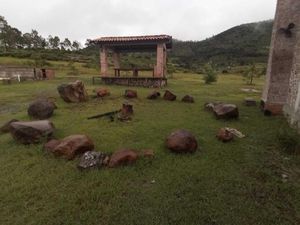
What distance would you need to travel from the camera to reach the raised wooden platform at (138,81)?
51.4ft

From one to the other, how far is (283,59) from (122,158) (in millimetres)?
6810

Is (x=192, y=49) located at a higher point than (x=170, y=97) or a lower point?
higher

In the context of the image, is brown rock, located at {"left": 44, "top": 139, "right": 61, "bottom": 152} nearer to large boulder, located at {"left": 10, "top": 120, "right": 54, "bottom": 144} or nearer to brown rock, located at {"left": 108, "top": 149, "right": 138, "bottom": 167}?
large boulder, located at {"left": 10, "top": 120, "right": 54, "bottom": 144}

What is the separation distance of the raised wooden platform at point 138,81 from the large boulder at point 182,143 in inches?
445

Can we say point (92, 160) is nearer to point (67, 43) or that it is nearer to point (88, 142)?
point (88, 142)

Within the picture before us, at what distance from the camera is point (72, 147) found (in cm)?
425

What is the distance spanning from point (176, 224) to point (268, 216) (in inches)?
48.3

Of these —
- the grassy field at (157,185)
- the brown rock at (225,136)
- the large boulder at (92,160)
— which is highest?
the brown rock at (225,136)

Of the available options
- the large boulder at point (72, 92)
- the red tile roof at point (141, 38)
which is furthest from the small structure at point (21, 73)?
the large boulder at point (72, 92)

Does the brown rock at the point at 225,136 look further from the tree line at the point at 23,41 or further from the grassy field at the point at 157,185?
the tree line at the point at 23,41

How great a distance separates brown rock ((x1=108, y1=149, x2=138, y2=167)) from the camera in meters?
3.90

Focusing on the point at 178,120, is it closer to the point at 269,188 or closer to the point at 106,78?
the point at 269,188

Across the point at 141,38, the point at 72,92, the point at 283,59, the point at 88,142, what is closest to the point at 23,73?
the point at 141,38

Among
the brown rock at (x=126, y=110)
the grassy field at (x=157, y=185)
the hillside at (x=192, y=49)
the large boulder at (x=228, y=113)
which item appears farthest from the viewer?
the hillside at (x=192, y=49)
